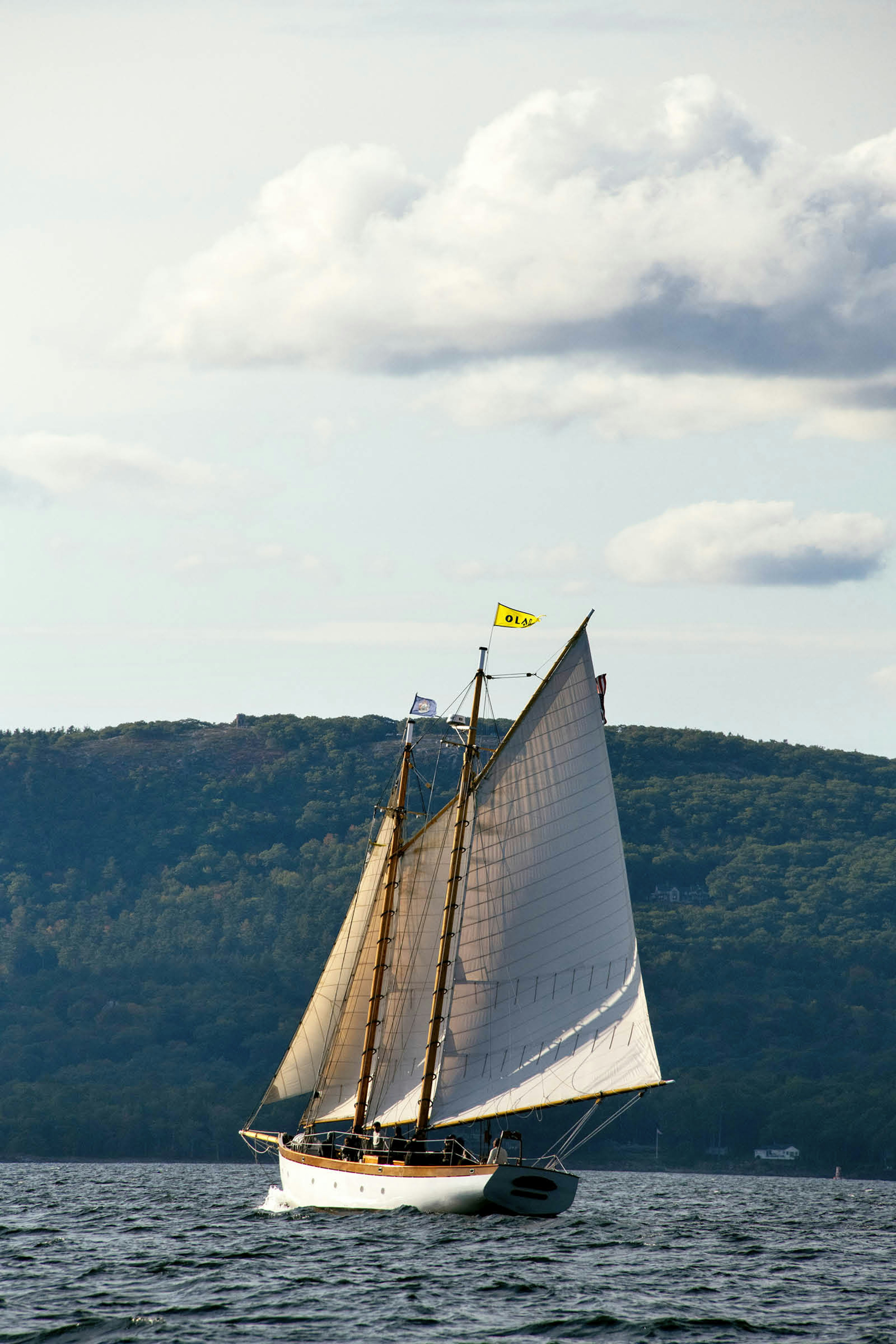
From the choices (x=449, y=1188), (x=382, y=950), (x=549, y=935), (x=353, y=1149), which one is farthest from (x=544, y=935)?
(x=353, y=1149)

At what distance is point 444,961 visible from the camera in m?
80.5

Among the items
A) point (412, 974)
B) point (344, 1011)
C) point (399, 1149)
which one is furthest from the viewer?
point (344, 1011)

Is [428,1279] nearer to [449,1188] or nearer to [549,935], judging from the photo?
[449,1188]

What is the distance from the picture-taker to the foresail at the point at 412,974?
83750 millimetres

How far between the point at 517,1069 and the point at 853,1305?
A: 20.3m

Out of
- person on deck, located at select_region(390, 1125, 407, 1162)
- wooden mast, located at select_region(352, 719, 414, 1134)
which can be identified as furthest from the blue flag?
person on deck, located at select_region(390, 1125, 407, 1162)

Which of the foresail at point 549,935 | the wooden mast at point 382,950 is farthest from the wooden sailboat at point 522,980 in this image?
the wooden mast at point 382,950

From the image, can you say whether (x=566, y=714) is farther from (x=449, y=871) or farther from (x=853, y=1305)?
(x=853, y=1305)

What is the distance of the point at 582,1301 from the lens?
183ft

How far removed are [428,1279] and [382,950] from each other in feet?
90.3

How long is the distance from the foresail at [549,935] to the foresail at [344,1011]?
1026 cm

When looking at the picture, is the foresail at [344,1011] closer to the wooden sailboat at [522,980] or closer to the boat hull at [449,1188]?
the wooden sailboat at [522,980]

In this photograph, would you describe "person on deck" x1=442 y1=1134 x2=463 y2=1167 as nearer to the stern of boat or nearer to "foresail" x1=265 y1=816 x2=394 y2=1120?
the stern of boat

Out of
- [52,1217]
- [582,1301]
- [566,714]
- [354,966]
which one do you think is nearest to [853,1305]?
[582,1301]
